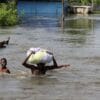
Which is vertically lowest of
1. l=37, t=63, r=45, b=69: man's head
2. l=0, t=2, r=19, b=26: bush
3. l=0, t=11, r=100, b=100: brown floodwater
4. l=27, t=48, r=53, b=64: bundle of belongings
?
l=0, t=2, r=19, b=26: bush

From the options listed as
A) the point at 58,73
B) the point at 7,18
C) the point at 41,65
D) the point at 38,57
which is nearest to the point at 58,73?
the point at 58,73

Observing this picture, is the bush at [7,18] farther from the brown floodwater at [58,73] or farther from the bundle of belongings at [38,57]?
the bundle of belongings at [38,57]

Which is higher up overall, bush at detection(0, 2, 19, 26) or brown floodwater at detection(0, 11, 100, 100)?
brown floodwater at detection(0, 11, 100, 100)

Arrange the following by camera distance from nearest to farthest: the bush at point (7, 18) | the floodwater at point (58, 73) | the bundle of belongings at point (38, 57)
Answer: the floodwater at point (58, 73) → the bundle of belongings at point (38, 57) → the bush at point (7, 18)

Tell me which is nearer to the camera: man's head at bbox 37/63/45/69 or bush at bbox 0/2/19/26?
man's head at bbox 37/63/45/69

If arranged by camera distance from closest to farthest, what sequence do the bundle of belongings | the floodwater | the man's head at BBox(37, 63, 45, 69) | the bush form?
the floodwater < the bundle of belongings < the man's head at BBox(37, 63, 45, 69) < the bush

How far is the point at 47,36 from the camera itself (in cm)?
3084

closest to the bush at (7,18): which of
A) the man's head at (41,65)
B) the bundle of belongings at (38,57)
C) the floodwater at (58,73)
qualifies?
the floodwater at (58,73)

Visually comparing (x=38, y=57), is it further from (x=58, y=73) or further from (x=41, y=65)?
(x=58, y=73)

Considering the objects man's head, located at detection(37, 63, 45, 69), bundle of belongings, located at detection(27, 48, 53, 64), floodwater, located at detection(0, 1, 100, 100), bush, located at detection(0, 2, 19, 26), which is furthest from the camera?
bush, located at detection(0, 2, 19, 26)

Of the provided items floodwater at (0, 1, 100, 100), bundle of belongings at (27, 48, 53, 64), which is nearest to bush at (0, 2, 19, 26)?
floodwater at (0, 1, 100, 100)

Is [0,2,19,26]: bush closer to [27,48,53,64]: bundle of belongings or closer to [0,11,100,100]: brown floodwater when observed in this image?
[0,11,100,100]: brown floodwater

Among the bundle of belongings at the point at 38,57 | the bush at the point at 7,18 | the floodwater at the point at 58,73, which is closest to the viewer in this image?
the floodwater at the point at 58,73

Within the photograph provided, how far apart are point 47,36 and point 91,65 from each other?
39.3ft
